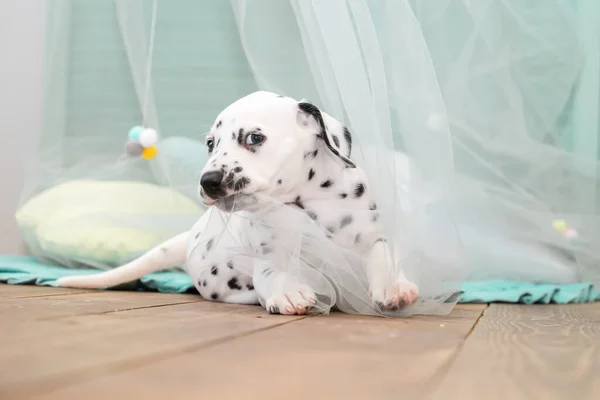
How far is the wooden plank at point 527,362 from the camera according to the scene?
73 centimetres

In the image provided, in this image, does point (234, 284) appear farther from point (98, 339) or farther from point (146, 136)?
point (146, 136)

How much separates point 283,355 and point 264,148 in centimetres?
66

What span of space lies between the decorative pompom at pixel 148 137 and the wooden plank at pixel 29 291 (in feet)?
2.37

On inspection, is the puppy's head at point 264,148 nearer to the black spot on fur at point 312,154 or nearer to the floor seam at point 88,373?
the black spot on fur at point 312,154

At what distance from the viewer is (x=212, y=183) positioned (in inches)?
54.9

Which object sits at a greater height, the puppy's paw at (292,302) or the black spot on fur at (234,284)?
the puppy's paw at (292,302)

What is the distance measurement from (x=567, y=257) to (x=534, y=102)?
527mm

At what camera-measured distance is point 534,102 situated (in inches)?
91.0

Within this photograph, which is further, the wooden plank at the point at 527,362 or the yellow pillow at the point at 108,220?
the yellow pillow at the point at 108,220

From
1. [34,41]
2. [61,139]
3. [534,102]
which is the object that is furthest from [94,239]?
[534,102]

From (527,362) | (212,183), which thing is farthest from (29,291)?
(527,362)

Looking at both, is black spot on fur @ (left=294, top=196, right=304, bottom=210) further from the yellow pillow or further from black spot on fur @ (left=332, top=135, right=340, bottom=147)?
the yellow pillow

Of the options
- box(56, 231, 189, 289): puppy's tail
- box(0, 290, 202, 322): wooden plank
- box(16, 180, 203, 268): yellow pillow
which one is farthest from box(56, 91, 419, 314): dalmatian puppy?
box(16, 180, 203, 268): yellow pillow

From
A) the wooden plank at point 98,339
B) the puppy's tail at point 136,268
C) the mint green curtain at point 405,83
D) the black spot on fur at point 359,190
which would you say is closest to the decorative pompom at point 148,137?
the mint green curtain at point 405,83
